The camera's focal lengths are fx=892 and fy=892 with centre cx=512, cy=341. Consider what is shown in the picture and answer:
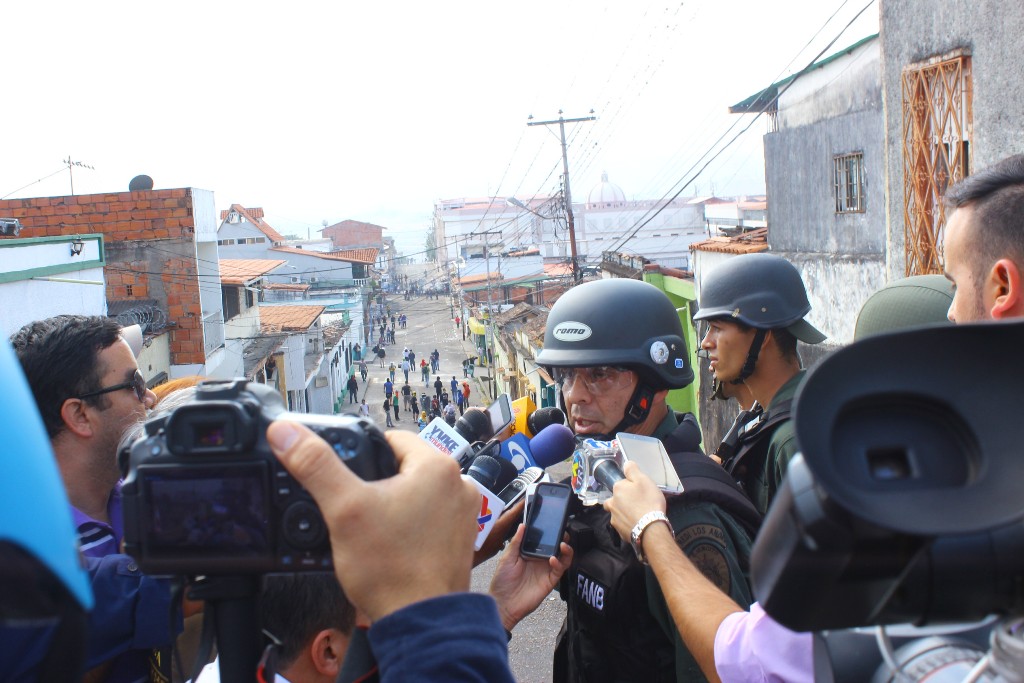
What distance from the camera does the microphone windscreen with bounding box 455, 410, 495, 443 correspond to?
326 cm

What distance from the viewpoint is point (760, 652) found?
1.86 m

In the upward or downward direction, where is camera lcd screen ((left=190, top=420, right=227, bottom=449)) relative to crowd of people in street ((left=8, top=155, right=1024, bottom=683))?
upward

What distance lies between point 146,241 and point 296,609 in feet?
61.3

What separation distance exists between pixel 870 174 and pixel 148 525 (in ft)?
39.1

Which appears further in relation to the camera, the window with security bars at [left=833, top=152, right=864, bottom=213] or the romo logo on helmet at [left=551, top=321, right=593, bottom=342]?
the window with security bars at [left=833, top=152, right=864, bottom=213]

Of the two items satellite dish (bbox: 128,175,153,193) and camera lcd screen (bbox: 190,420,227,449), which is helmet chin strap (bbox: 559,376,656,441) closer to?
camera lcd screen (bbox: 190,420,227,449)

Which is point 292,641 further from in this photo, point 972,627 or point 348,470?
point 972,627

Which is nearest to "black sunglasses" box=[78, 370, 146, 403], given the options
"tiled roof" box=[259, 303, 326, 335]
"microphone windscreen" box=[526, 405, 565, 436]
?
"microphone windscreen" box=[526, 405, 565, 436]

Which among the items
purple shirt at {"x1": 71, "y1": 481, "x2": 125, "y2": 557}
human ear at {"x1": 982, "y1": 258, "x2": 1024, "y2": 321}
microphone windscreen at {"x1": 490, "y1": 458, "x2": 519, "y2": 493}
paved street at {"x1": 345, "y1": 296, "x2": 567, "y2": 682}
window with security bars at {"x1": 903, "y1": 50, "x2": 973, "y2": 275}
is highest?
window with security bars at {"x1": 903, "y1": 50, "x2": 973, "y2": 275}

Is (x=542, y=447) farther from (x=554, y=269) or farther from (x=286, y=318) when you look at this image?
(x=554, y=269)

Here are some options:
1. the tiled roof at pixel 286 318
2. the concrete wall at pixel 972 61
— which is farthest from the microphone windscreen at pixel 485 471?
the tiled roof at pixel 286 318

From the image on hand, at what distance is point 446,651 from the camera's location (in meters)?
1.35

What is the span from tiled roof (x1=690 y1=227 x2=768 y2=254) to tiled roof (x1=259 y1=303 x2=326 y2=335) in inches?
643

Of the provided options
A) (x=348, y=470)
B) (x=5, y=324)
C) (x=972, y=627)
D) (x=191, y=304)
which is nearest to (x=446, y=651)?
(x=348, y=470)
